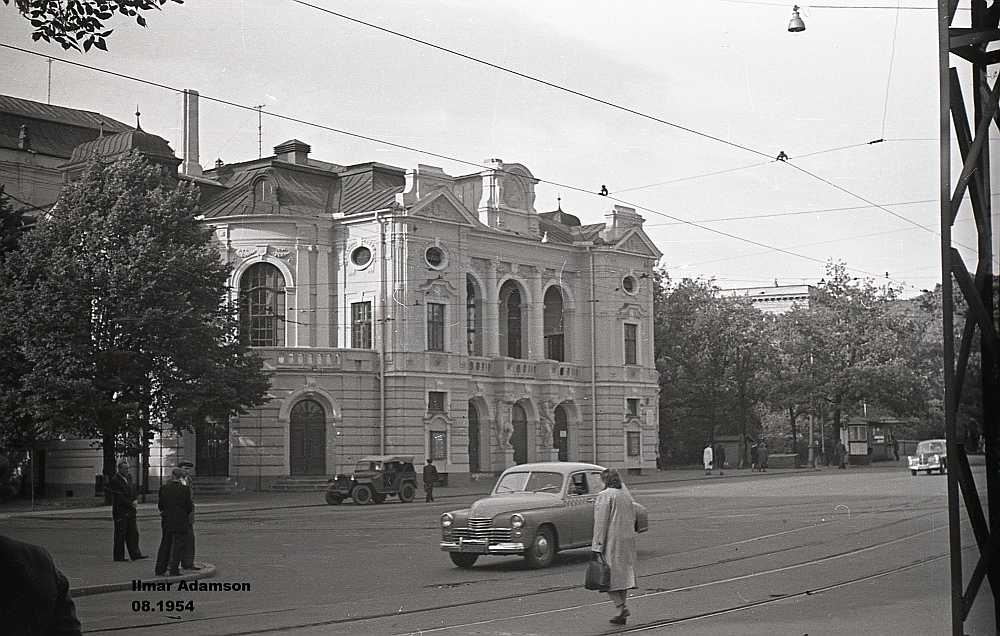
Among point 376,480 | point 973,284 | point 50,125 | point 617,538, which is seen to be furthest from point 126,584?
point 973,284

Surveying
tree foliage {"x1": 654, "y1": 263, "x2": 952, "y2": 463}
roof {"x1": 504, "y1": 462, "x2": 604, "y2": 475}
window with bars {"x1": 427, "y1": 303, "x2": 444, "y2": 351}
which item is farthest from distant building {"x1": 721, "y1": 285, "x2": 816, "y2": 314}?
window with bars {"x1": 427, "y1": 303, "x2": 444, "y2": 351}

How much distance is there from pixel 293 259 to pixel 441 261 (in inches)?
79.6

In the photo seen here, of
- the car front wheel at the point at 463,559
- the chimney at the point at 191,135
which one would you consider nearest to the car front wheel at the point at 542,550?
the car front wheel at the point at 463,559

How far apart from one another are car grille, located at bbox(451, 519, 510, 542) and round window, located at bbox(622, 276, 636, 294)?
442 cm

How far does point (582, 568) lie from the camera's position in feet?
44.1

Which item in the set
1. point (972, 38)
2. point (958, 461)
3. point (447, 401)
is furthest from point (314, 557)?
point (972, 38)

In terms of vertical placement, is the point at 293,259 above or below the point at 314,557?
above

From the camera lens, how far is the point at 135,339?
15547 mm

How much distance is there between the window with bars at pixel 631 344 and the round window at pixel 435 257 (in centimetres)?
279

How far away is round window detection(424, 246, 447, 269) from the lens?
1516cm

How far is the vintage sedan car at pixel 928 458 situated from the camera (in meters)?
15.8

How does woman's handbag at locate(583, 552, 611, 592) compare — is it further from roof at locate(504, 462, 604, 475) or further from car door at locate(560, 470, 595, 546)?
roof at locate(504, 462, 604, 475)

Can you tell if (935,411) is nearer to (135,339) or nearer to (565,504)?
(565,504)

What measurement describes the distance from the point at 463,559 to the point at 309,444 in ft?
8.47
